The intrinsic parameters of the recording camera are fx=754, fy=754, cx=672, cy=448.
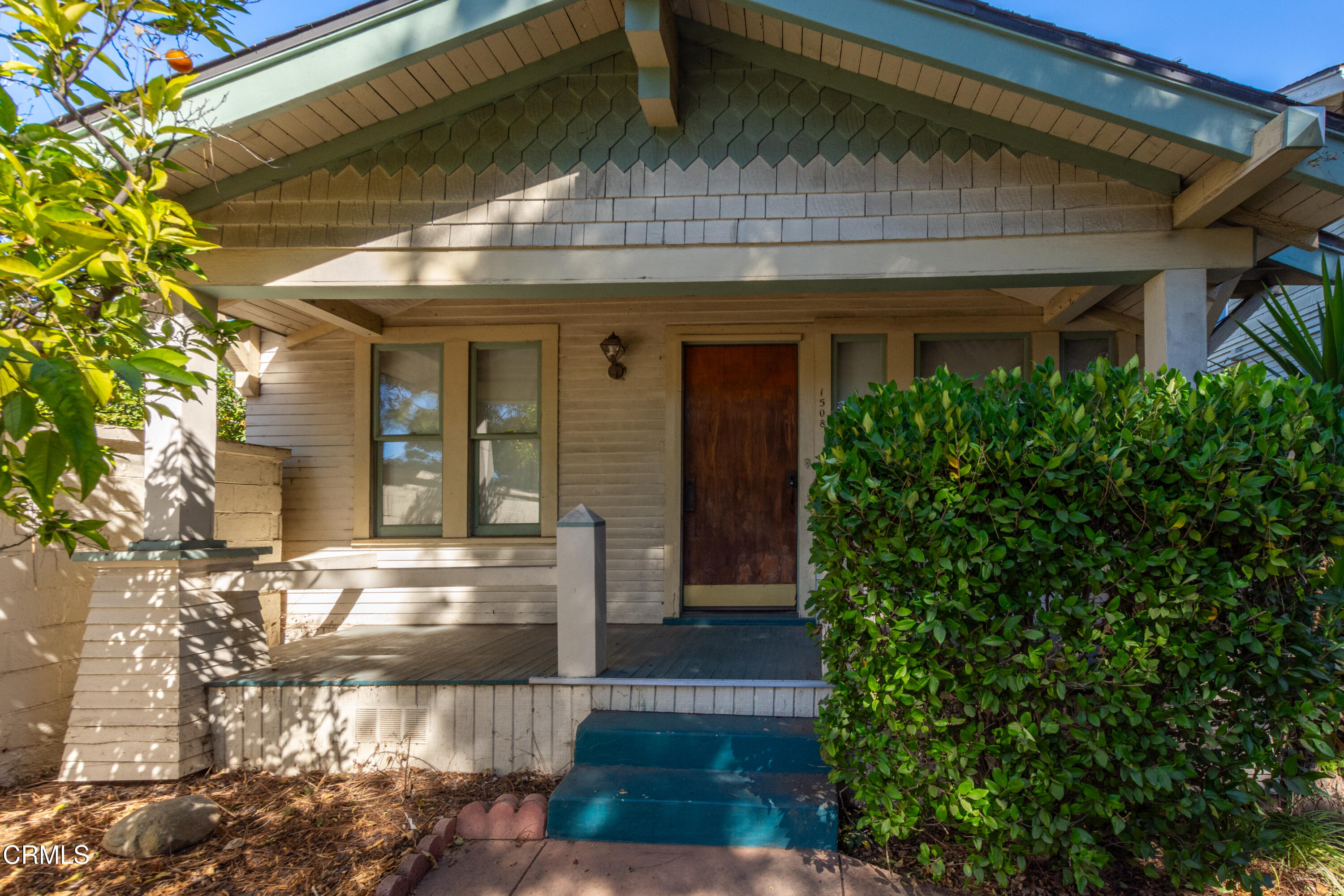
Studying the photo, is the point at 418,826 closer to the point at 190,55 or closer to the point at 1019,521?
the point at 1019,521

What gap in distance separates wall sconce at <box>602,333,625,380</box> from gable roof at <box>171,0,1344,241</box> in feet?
5.96

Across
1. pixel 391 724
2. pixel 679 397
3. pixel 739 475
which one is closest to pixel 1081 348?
pixel 739 475

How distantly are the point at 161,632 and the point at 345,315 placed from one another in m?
2.31

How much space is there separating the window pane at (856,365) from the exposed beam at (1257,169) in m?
2.06

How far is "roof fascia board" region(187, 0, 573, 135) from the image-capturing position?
326 centimetres

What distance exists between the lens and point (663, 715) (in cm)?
340

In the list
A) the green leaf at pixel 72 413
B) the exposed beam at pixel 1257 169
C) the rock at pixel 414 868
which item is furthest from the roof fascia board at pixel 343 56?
the rock at pixel 414 868

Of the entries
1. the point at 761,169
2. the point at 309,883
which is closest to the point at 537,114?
the point at 761,169

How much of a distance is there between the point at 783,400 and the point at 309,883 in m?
3.85

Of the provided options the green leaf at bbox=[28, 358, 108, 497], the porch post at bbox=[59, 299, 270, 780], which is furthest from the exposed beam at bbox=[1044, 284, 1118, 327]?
the porch post at bbox=[59, 299, 270, 780]

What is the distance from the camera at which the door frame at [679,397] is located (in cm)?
525

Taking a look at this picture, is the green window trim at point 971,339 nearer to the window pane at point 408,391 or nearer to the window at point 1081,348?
the window at point 1081,348

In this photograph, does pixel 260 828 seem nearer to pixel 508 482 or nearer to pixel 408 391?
pixel 508 482

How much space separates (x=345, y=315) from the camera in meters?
5.05
